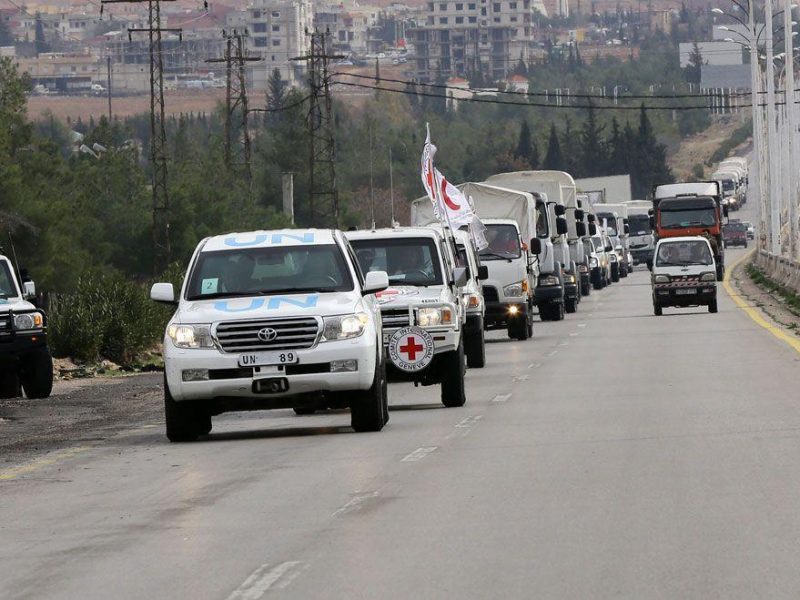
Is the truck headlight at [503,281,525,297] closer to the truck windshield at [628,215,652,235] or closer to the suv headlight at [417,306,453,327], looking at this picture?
the suv headlight at [417,306,453,327]

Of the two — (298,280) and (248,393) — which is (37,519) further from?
(298,280)

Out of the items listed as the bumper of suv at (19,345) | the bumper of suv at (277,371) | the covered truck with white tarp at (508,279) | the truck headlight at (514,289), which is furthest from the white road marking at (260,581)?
the covered truck with white tarp at (508,279)

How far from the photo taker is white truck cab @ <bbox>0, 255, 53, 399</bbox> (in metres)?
27.1

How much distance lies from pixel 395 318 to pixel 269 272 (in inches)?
171

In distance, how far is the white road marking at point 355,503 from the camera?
1270 cm

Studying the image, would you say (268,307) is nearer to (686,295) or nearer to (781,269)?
(686,295)

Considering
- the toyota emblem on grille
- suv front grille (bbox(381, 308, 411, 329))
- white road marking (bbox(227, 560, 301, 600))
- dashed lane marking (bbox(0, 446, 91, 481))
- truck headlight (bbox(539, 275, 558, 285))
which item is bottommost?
dashed lane marking (bbox(0, 446, 91, 481))

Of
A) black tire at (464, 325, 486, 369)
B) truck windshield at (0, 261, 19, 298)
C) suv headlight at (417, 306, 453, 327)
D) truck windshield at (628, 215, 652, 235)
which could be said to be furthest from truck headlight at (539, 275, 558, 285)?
truck windshield at (628, 215, 652, 235)

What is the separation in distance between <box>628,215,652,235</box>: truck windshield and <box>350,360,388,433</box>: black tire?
90.0 meters

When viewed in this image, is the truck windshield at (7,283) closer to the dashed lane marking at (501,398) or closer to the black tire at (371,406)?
the dashed lane marking at (501,398)

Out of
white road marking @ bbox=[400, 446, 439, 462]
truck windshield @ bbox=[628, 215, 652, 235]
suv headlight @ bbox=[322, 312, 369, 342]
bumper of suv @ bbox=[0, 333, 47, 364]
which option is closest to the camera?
white road marking @ bbox=[400, 446, 439, 462]

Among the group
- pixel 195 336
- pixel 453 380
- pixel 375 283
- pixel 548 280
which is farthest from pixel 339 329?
pixel 548 280

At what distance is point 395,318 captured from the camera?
77.2 feet

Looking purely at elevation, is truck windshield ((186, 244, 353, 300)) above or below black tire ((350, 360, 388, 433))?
above
